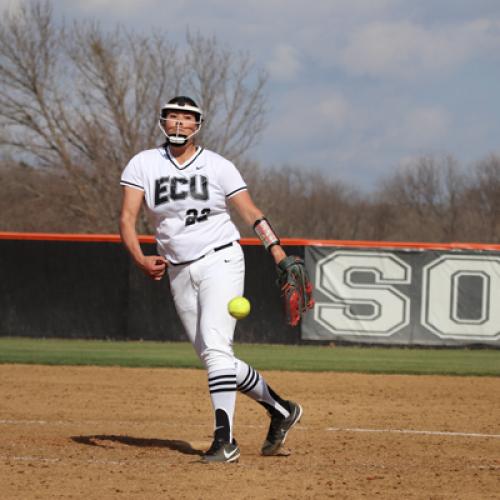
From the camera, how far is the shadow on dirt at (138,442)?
Result: 21.6 feet

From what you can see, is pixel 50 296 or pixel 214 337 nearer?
pixel 214 337

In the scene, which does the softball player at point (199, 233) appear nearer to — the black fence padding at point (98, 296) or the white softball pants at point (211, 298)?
the white softball pants at point (211, 298)

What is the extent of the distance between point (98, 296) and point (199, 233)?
1029 centimetres

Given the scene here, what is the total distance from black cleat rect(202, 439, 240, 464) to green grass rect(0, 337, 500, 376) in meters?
6.41

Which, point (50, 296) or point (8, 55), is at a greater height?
point (8, 55)

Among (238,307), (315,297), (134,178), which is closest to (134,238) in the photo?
(134,178)

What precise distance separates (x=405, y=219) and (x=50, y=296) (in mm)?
29238

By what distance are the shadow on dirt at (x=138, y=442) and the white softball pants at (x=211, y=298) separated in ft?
2.49

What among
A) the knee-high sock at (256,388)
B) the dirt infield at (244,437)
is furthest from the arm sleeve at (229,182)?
the dirt infield at (244,437)

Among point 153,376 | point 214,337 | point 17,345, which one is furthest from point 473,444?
point 17,345

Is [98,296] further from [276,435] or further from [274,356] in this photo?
[276,435]

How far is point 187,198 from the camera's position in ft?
19.6

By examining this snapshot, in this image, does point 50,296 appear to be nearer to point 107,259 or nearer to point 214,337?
point 107,259

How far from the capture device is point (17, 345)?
1516 centimetres
